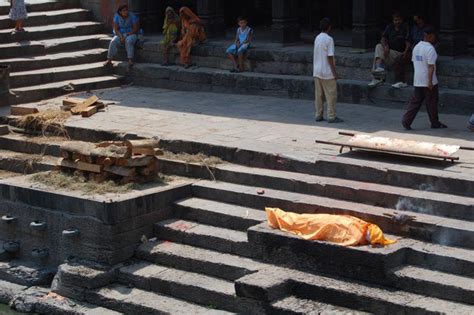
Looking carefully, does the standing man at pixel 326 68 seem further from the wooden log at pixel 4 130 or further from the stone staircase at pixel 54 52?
the stone staircase at pixel 54 52

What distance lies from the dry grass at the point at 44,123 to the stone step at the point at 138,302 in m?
4.00

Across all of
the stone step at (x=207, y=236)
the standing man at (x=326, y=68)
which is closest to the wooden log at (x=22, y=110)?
the stone step at (x=207, y=236)

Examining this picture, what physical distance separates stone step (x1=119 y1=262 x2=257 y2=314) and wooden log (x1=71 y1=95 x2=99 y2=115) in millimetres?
4519

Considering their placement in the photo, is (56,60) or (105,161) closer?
(105,161)

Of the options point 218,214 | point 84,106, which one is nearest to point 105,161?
point 218,214

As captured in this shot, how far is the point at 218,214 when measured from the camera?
1273 cm

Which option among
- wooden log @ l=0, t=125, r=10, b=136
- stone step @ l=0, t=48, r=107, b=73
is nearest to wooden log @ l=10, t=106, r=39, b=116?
wooden log @ l=0, t=125, r=10, b=136

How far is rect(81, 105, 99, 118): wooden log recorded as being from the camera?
645 inches

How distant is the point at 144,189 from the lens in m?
13.1

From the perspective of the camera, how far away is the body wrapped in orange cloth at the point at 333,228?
11.1 meters

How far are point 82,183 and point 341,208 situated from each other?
11.0 feet

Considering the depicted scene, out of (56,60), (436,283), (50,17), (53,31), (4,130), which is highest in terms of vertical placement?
(50,17)

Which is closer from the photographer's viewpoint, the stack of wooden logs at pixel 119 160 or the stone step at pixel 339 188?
the stone step at pixel 339 188

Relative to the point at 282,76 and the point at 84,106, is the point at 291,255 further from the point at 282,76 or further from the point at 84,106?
the point at 282,76
